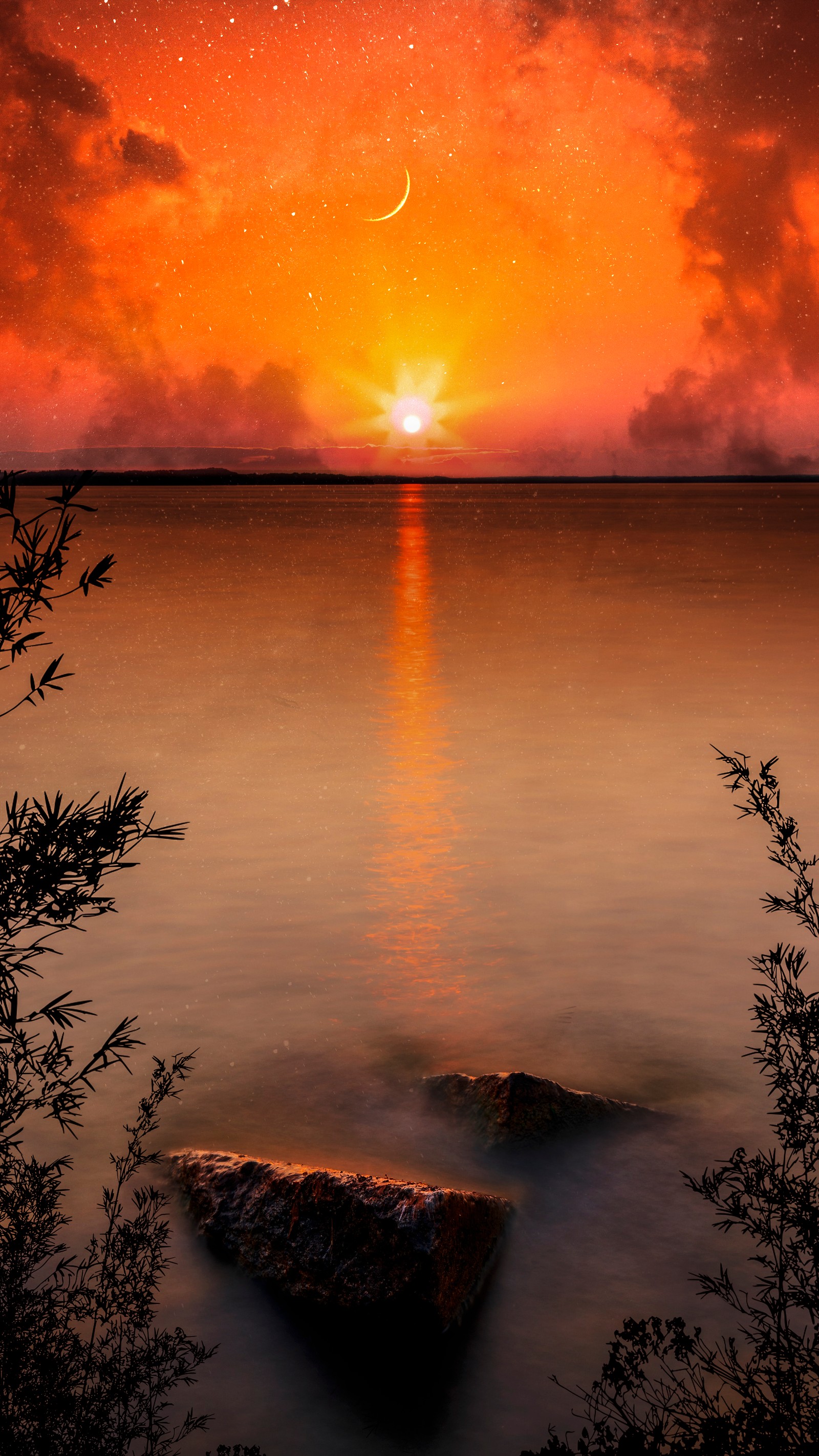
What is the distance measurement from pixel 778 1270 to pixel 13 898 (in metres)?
3.86

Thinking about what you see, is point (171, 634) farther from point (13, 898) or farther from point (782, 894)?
point (13, 898)

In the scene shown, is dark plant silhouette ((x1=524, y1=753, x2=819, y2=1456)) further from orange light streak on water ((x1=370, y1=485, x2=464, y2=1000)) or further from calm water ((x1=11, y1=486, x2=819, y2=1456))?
orange light streak on water ((x1=370, y1=485, x2=464, y2=1000))

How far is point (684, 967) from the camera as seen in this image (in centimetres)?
1337

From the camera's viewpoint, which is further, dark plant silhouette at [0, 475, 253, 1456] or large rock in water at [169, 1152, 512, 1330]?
large rock in water at [169, 1152, 512, 1330]

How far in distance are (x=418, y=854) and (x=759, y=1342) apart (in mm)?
11066

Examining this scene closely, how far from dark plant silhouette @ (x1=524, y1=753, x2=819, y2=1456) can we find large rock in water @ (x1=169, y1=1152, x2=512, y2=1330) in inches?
42.4

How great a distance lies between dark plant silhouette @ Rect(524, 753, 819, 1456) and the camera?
482cm

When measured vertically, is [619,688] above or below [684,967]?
above

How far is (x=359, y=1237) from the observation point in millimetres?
7145

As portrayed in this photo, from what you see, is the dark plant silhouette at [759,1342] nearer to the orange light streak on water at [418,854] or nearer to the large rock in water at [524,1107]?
the large rock in water at [524,1107]

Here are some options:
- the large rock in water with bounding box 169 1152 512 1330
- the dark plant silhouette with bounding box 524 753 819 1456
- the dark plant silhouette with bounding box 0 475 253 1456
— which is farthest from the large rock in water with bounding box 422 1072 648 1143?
the dark plant silhouette with bounding box 0 475 253 1456

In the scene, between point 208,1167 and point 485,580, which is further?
point 485,580

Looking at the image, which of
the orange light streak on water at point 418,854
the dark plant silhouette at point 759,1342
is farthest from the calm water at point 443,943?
the dark plant silhouette at point 759,1342

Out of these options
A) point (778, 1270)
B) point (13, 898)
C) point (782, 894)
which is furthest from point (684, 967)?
point (13, 898)
